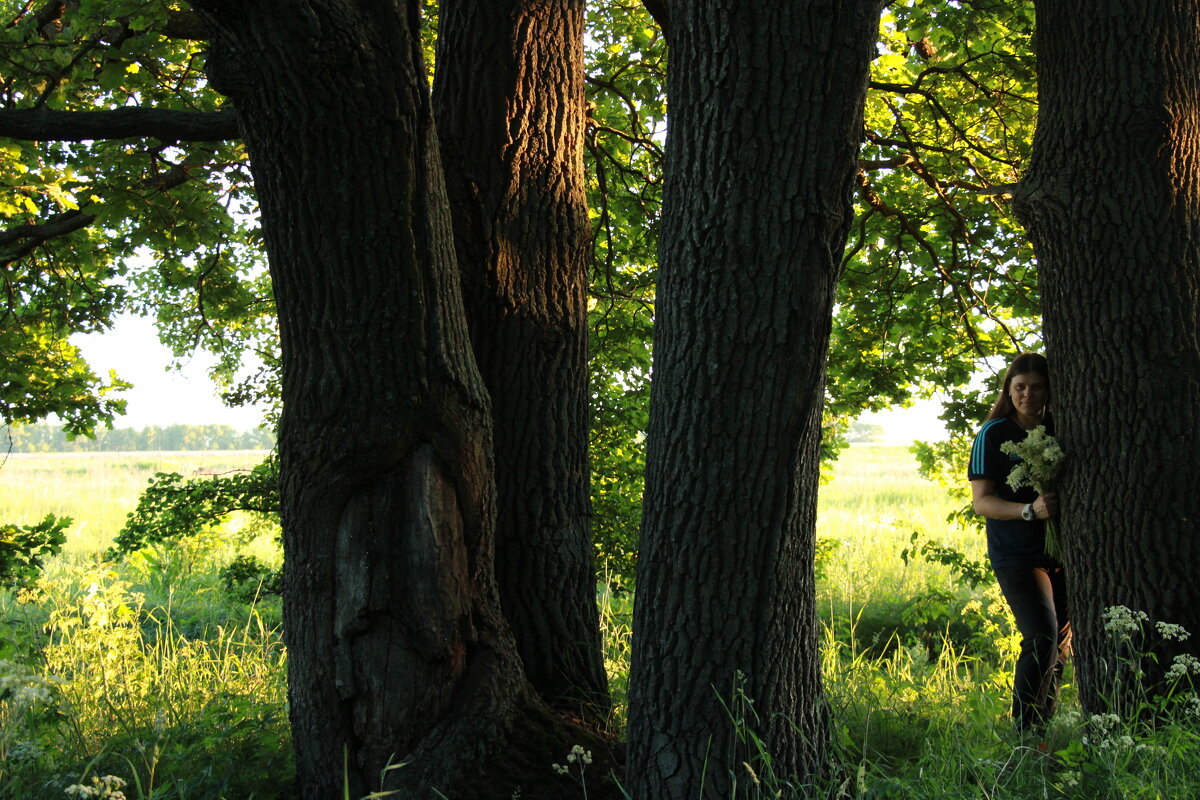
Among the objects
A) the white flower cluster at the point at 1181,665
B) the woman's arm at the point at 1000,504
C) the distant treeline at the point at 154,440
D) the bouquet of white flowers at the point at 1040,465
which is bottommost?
the distant treeline at the point at 154,440

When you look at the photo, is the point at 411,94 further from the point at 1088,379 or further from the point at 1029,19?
the point at 1029,19

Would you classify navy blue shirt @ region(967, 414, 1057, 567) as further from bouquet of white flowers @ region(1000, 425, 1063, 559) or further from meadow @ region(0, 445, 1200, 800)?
meadow @ region(0, 445, 1200, 800)

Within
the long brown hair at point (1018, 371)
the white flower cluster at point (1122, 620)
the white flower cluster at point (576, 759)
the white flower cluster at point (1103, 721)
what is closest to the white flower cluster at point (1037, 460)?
the long brown hair at point (1018, 371)

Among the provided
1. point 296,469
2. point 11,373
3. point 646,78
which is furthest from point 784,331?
point 11,373

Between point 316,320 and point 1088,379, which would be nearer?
point 316,320

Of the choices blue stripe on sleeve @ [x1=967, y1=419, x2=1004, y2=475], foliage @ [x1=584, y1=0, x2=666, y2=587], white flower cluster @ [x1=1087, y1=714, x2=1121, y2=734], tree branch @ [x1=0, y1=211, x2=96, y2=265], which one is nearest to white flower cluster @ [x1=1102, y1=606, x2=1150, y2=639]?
white flower cluster @ [x1=1087, y1=714, x2=1121, y2=734]

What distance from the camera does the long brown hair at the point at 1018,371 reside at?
4.49 m

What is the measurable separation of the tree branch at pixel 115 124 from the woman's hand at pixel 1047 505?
3979 mm

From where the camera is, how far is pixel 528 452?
3.70m

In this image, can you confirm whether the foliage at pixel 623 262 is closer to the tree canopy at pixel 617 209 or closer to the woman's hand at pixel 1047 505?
the tree canopy at pixel 617 209

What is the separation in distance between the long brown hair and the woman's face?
2cm

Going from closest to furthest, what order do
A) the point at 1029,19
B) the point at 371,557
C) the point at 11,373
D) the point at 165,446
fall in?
the point at 371,557 → the point at 1029,19 → the point at 11,373 → the point at 165,446

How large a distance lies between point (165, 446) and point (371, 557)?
61.9 m

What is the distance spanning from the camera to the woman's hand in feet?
13.7
